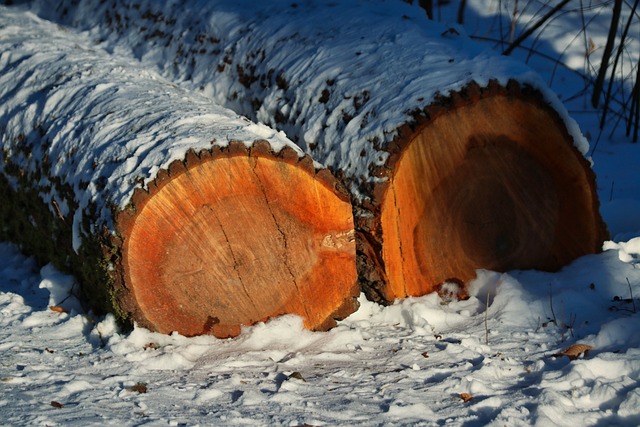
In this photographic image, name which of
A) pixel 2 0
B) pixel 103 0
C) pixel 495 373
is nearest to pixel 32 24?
pixel 103 0

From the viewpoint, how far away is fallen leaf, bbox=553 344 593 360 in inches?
123

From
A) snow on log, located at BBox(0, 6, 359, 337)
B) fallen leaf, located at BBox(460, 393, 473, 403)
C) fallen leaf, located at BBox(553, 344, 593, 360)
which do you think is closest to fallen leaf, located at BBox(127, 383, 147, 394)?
snow on log, located at BBox(0, 6, 359, 337)

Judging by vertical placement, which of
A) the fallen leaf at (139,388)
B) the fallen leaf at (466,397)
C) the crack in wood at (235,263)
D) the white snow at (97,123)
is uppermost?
the white snow at (97,123)

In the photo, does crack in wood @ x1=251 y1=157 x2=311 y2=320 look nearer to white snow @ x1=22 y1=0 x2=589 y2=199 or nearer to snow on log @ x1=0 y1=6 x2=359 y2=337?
A: snow on log @ x1=0 y1=6 x2=359 y2=337

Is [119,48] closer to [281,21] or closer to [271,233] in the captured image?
[281,21]

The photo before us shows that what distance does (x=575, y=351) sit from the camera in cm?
312

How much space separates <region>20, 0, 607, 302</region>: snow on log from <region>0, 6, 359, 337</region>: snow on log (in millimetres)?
248

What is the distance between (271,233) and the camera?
336 cm

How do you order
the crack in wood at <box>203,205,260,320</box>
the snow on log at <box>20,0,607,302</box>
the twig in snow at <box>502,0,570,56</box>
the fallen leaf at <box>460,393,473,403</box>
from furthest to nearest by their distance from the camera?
1. the twig in snow at <box>502,0,570,56</box>
2. the snow on log at <box>20,0,607,302</box>
3. the crack in wood at <box>203,205,260,320</box>
4. the fallen leaf at <box>460,393,473,403</box>

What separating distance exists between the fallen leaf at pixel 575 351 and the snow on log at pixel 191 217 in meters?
0.89

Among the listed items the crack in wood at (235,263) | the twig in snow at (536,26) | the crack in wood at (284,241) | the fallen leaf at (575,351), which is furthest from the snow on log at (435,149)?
the twig in snow at (536,26)

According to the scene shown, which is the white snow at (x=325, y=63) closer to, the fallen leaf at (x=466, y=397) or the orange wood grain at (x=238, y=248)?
the orange wood grain at (x=238, y=248)

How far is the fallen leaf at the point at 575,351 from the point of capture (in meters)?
3.12

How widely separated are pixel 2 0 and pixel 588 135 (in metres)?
4.55
